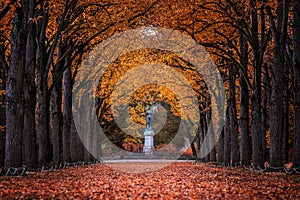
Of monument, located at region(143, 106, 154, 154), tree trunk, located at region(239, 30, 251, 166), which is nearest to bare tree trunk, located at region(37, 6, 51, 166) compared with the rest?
tree trunk, located at region(239, 30, 251, 166)

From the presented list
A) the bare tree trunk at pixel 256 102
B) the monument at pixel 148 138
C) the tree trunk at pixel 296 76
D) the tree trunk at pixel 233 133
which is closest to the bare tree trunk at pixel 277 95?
the tree trunk at pixel 296 76

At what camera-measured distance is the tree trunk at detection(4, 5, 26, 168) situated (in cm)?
1288

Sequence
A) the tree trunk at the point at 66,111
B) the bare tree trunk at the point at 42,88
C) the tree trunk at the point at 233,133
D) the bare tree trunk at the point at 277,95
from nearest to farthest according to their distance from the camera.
→ 1. the bare tree trunk at the point at 277,95
2. the bare tree trunk at the point at 42,88
3. the tree trunk at the point at 233,133
4. the tree trunk at the point at 66,111

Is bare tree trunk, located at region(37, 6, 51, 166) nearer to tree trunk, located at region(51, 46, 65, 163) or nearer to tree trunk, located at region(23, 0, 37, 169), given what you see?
tree trunk, located at region(23, 0, 37, 169)

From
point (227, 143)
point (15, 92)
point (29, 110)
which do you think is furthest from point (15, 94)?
point (227, 143)

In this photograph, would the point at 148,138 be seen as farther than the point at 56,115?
Yes

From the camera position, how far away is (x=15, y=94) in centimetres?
1295

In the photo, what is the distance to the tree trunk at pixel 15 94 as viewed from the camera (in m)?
12.9

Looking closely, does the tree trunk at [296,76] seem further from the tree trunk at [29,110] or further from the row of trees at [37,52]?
the tree trunk at [29,110]

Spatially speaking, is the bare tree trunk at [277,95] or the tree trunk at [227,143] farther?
the tree trunk at [227,143]

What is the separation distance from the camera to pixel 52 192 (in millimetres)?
8961

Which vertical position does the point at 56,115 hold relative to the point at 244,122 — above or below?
above

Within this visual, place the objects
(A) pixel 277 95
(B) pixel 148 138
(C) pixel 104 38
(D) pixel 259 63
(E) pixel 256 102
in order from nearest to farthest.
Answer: (A) pixel 277 95
(D) pixel 259 63
(E) pixel 256 102
(C) pixel 104 38
(B) pixel 148 138

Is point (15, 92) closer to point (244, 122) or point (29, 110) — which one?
point (29, 110)
